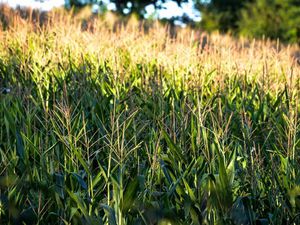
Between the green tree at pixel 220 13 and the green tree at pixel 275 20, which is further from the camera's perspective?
the green tree at pixel 220 13

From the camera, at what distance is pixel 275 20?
2009cm

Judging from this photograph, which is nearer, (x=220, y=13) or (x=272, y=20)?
(x=272, y=20)

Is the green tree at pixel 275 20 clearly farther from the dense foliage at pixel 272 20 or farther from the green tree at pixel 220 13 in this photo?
the green tree at pixel 220 13

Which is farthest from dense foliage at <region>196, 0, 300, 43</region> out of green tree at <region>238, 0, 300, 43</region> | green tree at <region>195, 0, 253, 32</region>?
green tree at <region>195, 0, 253, 32</region>

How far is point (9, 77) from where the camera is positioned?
4555mm

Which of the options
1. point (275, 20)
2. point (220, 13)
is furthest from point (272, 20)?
point (220, 13)

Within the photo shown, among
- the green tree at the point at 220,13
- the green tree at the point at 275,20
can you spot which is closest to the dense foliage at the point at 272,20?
the green tree at the point at 275,20

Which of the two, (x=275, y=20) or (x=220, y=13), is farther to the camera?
(x=220, y=13)

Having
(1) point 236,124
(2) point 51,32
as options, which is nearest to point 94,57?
(2) point 51,32

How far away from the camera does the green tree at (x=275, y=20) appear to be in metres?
19.6

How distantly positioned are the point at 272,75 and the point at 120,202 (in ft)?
12.8

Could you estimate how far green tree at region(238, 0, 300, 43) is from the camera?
19578 millimetres

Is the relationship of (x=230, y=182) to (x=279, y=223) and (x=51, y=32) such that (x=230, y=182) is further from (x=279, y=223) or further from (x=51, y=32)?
(x=51, y=32)

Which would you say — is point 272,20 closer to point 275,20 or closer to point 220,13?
point 275,20
